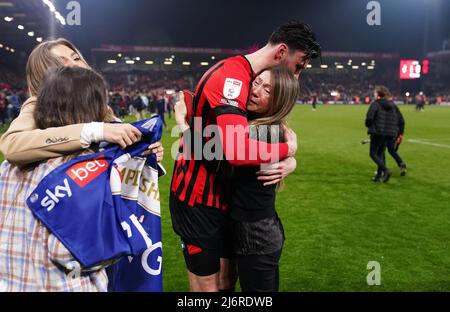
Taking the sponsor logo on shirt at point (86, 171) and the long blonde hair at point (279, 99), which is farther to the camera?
the long blonde hair at point (279, 99)

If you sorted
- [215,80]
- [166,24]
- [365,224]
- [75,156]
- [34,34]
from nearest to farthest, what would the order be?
[75,156]
[215,80]
[365,224]
[34,34]
[166,24]

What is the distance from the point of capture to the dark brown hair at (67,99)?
1.61 m

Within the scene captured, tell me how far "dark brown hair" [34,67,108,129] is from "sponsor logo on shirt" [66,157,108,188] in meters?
0.20

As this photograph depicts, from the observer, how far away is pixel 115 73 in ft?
179

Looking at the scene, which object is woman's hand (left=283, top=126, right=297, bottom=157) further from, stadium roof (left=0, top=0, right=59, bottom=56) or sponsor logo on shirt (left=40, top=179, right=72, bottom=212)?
stadium roof (left=0, top=0, right=59, bottom=56)

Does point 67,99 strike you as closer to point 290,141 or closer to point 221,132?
point 221,132

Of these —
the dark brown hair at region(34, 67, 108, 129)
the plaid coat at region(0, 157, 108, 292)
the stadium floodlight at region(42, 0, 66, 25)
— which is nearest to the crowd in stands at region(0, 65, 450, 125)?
the stadium floodlight at region(42, 0, 66, 25)

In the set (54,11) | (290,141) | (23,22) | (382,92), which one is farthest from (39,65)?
(23,22)

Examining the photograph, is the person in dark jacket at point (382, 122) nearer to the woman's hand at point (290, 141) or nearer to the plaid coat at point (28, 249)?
the woman's hand at point (290, 141)

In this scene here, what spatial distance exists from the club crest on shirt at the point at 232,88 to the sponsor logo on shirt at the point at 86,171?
708mm

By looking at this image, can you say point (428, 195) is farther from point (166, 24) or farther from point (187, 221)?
point (166, 24)

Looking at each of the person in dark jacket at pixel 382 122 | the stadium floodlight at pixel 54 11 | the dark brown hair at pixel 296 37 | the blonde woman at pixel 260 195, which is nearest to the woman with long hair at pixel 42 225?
the blonde woman at pixel 260 195
